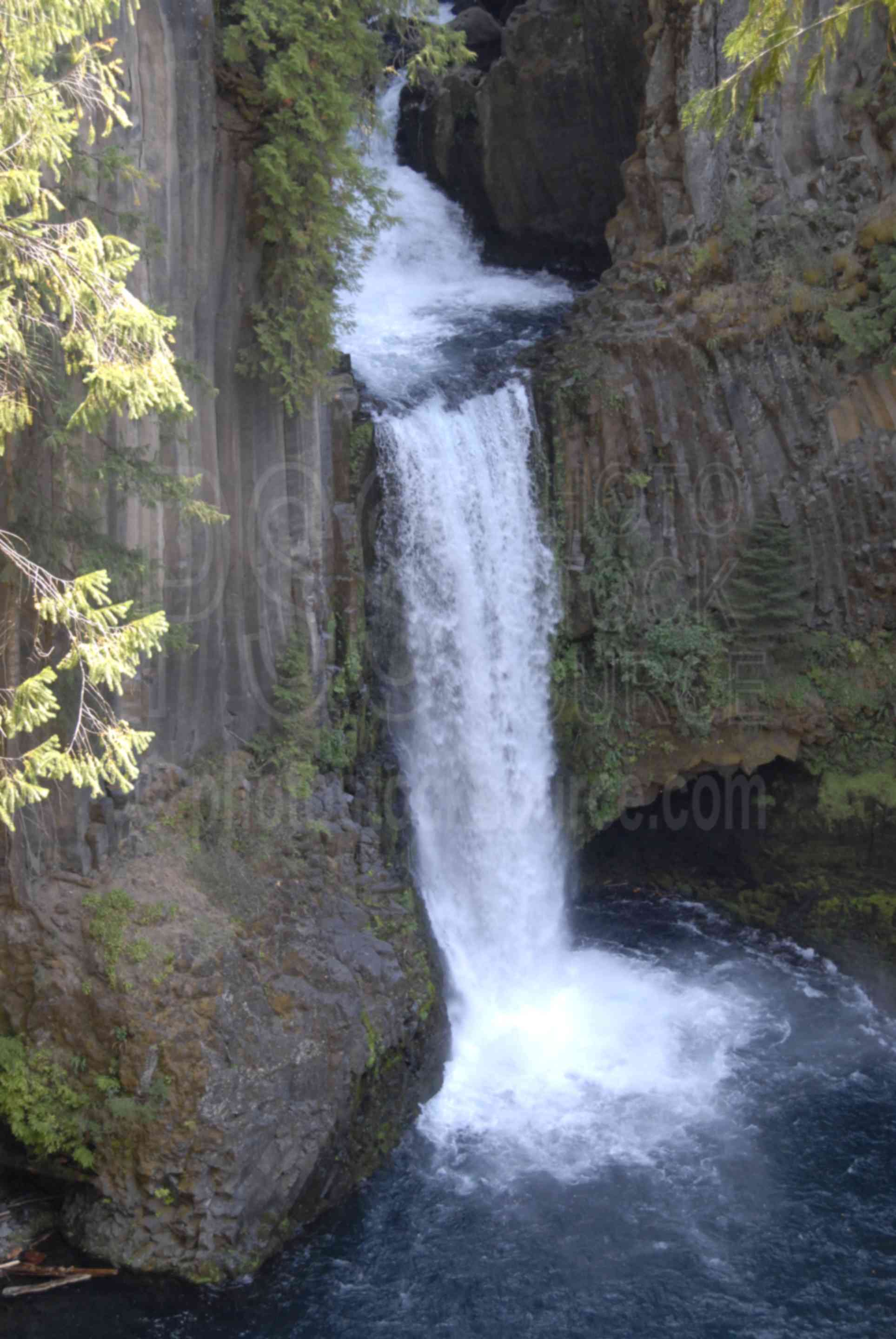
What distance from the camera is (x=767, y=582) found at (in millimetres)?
14734

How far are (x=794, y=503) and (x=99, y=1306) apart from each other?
12194mm

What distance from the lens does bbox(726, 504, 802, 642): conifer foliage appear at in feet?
48.1

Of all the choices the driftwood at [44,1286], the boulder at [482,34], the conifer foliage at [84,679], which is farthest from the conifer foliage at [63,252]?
the boulder at [482,34]

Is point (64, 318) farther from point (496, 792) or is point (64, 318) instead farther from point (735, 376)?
point (735, 376)

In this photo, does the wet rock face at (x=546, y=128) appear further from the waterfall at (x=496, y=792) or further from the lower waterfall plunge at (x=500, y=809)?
the lower waterfall plunge at (x=500, y=809)

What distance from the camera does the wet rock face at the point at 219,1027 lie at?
9.30m

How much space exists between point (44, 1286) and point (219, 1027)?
2.40 meters

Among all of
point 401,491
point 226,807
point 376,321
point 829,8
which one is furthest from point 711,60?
point 226,807

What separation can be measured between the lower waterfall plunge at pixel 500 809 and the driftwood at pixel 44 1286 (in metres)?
4.02

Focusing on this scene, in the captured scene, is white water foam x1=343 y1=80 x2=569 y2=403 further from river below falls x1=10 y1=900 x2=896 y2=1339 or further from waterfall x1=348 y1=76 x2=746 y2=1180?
river below falls x1=10 y1=900 x2=896 y2=1339

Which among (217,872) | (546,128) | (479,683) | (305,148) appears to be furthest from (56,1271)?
(546,128)

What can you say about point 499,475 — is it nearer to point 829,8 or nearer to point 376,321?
point 376,321

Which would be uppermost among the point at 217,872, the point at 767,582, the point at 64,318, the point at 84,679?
the point at 64,318

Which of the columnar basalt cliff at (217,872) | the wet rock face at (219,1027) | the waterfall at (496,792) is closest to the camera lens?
the wet rock face at (219,1027)
